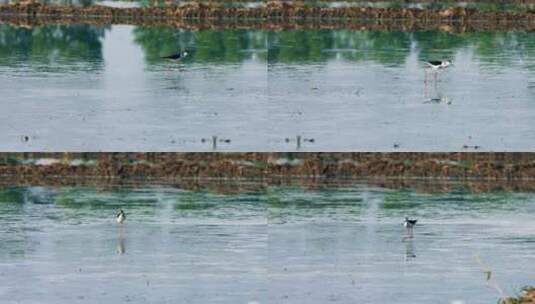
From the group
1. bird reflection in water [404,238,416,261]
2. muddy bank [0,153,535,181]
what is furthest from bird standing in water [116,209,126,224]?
muddy bank [0,153,535,181]

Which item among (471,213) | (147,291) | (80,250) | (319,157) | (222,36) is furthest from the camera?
(222,36)

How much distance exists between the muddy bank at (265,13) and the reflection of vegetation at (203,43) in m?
0.29

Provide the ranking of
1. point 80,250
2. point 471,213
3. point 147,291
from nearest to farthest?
1. point 147,291
2. point 80,250
3. point 471,213

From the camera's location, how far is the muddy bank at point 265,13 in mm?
53594

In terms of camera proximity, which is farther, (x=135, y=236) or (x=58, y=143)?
(x=58, y=143)

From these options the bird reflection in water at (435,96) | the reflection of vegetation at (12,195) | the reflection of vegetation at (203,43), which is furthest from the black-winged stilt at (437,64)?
the reflection of vegetation at (12,195)

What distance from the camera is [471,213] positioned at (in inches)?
1816

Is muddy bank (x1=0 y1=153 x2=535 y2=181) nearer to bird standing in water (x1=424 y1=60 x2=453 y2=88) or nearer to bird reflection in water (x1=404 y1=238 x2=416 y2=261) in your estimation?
bird standing in water (x1=424 y1=60 x2=453 y2=88)

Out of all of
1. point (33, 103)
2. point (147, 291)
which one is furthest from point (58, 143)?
point (147, 291)

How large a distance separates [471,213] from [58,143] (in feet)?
18.9

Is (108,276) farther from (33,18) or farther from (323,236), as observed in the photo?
(33,18)

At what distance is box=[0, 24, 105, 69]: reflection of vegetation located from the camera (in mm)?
52031

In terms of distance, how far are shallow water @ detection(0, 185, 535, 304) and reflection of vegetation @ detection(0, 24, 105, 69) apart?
3.74m

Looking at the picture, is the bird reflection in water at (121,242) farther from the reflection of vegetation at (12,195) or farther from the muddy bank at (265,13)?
the muddy bank at (265,13)
